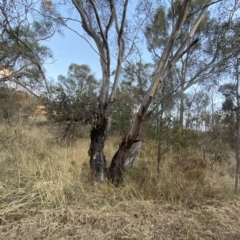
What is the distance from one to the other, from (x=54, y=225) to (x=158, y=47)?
6134 millimetres

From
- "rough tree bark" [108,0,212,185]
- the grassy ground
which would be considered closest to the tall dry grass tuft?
the grassy ground

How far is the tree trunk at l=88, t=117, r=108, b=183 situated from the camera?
4.52 m

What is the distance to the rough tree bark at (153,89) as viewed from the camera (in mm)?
4219

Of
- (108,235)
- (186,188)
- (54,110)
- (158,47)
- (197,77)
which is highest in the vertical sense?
(158,47)

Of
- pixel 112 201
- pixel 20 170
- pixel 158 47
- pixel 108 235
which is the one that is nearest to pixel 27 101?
pixel 158 47

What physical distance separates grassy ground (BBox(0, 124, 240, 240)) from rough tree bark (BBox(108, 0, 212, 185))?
13.1 inches

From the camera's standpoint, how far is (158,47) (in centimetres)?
729

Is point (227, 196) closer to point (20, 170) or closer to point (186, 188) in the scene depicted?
point (186, 188)

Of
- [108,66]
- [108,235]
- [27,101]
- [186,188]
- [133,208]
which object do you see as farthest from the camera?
[27,101]

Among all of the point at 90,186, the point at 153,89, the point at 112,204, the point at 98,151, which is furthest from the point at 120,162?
the point at 153,89

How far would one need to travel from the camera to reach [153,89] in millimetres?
4273

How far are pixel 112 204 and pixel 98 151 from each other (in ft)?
4.77

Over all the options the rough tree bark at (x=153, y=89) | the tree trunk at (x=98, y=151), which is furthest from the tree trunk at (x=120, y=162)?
the tree trunk at (x=98, y=151)

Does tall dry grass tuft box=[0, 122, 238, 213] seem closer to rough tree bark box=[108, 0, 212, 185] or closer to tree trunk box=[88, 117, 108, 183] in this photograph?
→ tree trunk box=[88, 117, 108, 183]
